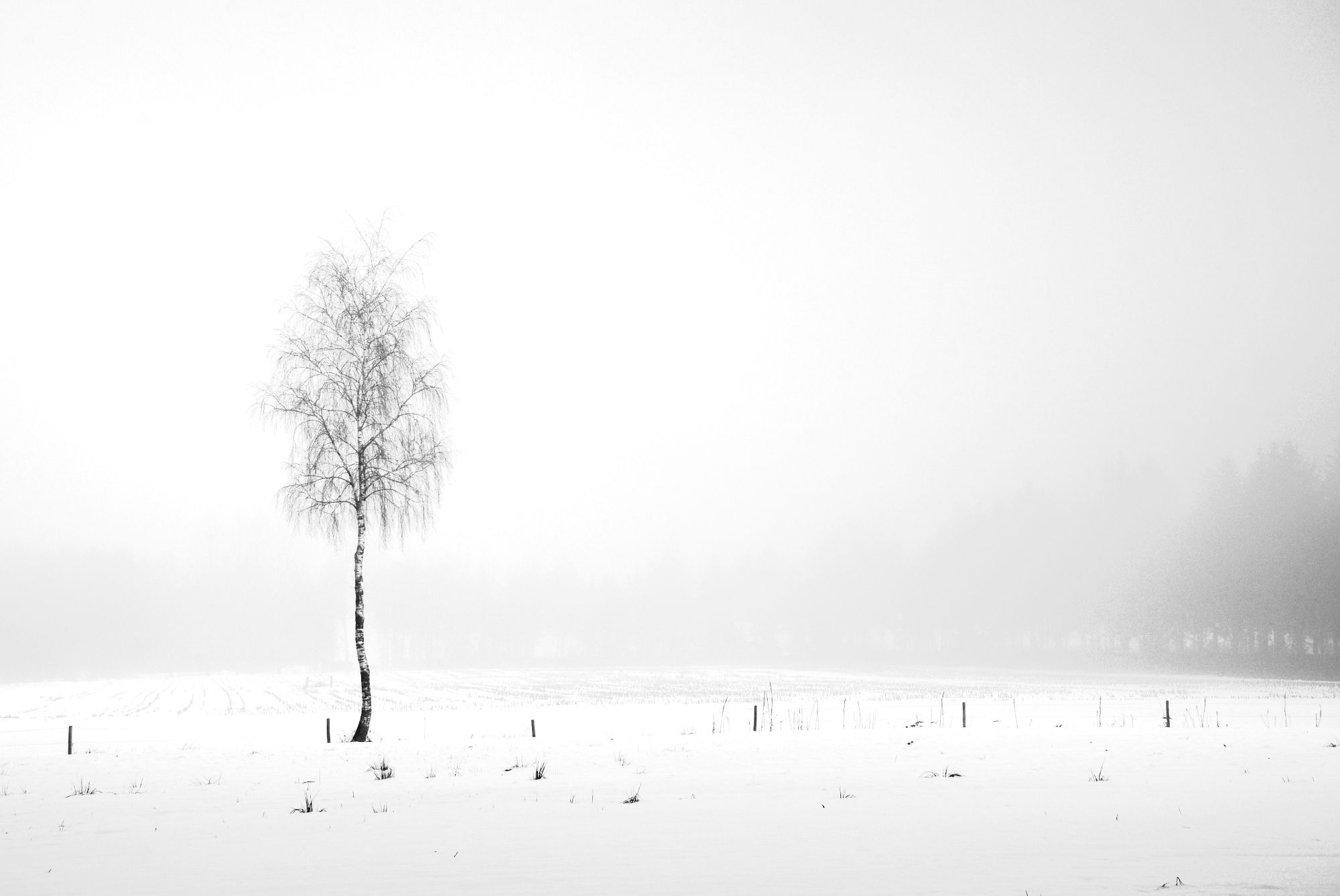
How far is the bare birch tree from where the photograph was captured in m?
27.4

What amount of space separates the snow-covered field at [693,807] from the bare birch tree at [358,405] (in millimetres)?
7278

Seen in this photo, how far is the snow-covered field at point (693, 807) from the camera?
1056 centimetres

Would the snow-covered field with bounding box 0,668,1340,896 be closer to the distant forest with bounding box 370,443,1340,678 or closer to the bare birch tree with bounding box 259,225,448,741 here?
the bare birch tree with bounding box 259,225,448,741

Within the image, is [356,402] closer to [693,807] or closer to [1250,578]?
[693,807]

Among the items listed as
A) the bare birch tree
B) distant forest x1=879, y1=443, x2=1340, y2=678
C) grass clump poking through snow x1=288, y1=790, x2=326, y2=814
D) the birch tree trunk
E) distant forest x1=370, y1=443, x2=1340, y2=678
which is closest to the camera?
grass clump poking through snow x1=288, y1=790, x2=326, y2=814

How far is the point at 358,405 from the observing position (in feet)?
90.4

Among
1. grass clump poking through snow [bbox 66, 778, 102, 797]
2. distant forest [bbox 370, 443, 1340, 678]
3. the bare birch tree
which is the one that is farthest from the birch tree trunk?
distant forest [bbox 370, 443, 1340, 678]

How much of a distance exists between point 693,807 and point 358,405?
58.9ft

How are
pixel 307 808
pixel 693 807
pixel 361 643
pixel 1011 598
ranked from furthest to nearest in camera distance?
1. pixel 1011 598
2. pixel 361 643
3. pixel 307 808
4. pixel 693 807

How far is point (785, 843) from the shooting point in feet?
40.1

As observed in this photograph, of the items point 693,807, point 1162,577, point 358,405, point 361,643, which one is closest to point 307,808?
point 693,807

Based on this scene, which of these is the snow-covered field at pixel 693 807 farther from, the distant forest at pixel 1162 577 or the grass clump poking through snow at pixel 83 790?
the distant forest at pixel 1162 577

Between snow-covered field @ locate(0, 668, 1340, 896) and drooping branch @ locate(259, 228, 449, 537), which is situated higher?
drooping branch @ locate(259, 228, 449, 537)

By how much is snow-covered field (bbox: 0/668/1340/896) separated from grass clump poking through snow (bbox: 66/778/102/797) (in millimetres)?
94
